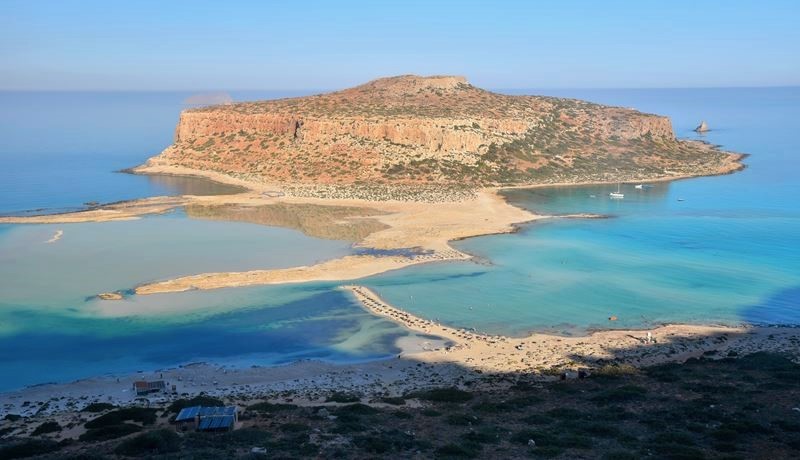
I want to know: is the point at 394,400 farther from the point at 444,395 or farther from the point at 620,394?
the point at 620,394

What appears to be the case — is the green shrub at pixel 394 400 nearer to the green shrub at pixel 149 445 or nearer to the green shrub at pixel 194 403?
the green shrub at pixel 194 403

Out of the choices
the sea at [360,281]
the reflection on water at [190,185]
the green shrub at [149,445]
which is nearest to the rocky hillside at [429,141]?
the reflection on water at [190,185]

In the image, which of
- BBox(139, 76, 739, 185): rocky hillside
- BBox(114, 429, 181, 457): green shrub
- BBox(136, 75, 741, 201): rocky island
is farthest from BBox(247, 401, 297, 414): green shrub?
BBox(139, 76, 739, 185): rocky hillside

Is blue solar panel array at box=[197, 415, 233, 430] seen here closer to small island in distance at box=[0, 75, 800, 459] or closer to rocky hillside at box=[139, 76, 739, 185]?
small island in distance at box=[0, 75, 800, 459]

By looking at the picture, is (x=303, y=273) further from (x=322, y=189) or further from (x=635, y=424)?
(x=322, y=189)

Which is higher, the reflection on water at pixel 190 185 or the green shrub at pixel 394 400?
the reflection on water at pixel 190 185

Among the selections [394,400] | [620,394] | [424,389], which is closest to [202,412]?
[394,400]
